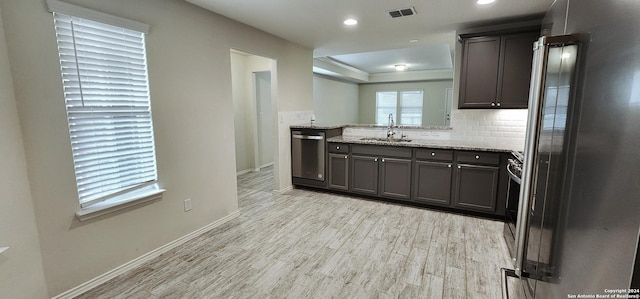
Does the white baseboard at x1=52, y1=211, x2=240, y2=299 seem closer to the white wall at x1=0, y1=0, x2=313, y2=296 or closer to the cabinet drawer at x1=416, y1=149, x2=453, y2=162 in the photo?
the white wall at x1=0, y1=0, x2=313, y2=296

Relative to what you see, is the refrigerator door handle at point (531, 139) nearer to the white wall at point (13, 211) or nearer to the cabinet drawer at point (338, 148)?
the white wall at point (13, 211)

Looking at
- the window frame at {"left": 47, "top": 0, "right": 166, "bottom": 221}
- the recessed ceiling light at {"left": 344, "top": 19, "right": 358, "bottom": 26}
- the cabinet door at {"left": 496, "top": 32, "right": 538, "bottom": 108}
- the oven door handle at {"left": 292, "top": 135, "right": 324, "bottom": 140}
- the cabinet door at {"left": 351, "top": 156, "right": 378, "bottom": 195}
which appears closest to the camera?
the window frame at {"left": 47, "top": 0, "right": 166, "bottom": 221}

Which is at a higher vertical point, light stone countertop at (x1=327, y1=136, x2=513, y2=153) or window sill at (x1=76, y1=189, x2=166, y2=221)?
light stone countertop at (x1=327, y1=136, x2=513, y2=153)

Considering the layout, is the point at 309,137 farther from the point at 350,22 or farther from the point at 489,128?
the point at 489,128

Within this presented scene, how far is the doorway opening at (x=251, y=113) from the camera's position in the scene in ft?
18.2

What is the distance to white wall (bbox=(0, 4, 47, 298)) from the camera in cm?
161

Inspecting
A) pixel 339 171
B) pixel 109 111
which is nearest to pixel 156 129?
pixel 109 111

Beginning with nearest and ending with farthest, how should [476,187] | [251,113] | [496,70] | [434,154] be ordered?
[496,70]
[476,187]
[434,154]
[251,113]

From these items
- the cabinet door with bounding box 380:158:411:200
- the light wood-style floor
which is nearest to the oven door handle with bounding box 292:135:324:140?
the cabinet door with bounding box 380:158:411:200

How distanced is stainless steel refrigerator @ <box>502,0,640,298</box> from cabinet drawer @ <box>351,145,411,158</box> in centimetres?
251

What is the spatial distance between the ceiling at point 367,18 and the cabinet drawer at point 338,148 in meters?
1.55

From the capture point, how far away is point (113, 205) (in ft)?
7.00

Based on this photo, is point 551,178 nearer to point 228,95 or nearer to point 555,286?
point 555,286

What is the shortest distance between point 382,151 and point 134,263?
3.05 metres
